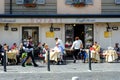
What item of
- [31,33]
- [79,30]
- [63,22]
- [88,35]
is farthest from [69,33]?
[31,33]

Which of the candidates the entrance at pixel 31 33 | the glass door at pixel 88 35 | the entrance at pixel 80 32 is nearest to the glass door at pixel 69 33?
the entrance at pixel 80 32

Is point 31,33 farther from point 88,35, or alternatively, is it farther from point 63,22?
point 88,35

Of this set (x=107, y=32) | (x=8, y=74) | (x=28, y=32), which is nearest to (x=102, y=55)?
(x=107, y=32)

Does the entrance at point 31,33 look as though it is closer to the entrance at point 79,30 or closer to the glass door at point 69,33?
the glass door at point 69,33

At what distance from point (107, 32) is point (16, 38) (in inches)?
255

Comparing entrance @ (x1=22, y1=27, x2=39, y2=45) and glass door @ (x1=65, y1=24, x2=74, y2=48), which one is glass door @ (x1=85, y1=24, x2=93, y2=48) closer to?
glass door @ (x1=65, y1=24, x2=74, y2=48)

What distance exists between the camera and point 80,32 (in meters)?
32.7

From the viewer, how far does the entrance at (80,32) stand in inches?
1271

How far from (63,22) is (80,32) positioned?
219 centimetres

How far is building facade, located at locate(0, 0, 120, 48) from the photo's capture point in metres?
31.2

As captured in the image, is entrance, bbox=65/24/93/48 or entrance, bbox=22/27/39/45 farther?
entrance, bbox=65/24/93/48

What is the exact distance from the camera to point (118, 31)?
32.2m

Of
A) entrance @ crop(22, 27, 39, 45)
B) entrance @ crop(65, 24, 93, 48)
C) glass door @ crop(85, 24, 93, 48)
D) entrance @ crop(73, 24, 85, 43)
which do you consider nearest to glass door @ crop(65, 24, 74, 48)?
entrance @ crop(65, 24, 93, 48)

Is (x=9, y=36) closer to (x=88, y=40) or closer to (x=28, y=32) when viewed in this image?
(x=28, y=32)
